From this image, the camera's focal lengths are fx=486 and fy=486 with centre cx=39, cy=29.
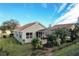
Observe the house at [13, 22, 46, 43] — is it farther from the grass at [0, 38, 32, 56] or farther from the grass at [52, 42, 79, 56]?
the grass at [52, 42, 79, 56]

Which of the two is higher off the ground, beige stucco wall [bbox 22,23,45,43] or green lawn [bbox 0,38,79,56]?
beige stucco wall [bbox 22,23,45,43]

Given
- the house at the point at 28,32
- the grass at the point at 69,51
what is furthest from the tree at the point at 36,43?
the grass at the point at 69,51

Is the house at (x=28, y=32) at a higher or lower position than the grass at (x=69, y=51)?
higher

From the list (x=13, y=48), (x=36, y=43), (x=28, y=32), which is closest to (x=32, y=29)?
(x=28, y=32)

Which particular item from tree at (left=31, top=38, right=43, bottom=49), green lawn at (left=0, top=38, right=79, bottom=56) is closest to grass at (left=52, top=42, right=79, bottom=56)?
green lawn at (left=0, top=38, right=79, bottom=56)

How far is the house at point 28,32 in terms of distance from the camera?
210 inches

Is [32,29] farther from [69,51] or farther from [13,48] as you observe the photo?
[69,51]

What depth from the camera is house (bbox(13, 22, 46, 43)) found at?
533 cm

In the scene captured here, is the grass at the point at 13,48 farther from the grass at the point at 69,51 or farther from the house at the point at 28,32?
the grass at the point at 69,51

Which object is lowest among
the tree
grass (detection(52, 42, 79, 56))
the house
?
grass (detection(52, 42, 79, 56))

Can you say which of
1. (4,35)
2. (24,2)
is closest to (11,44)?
(4,35)

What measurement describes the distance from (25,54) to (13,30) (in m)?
0.30

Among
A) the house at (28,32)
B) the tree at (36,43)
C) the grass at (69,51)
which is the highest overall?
the house at (28,32)

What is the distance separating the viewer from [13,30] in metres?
5.37
